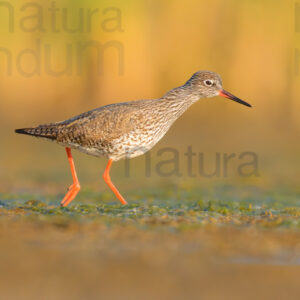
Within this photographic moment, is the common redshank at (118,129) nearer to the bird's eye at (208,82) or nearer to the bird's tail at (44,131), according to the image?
the bird's tail at (44,131)

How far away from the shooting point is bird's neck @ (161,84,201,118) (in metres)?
8.19

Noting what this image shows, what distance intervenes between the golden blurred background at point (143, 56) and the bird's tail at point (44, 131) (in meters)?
6.53

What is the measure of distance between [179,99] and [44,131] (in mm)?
1916

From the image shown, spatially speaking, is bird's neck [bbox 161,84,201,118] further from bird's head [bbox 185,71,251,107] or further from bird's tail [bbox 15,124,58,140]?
bird's tail [bbox 15,124,58,140]

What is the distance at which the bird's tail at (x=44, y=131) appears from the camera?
8.00 metres

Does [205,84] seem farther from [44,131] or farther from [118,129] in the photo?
[44,131]

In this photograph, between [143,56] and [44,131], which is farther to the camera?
[143,56]

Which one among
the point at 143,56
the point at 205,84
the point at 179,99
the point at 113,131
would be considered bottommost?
the point at 113,131

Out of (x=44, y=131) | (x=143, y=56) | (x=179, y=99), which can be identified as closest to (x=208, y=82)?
(x=179, y=99)

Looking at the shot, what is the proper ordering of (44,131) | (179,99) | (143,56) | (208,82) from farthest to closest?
(143,56) → (208,82) → (179,99) → (44,131)

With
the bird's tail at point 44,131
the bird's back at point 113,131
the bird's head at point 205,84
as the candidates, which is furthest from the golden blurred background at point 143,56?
the bird's back at point 113,131

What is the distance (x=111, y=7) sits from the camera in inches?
589

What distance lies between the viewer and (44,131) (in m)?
8.05

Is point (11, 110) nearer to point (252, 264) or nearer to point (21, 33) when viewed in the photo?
point (21, 33)
